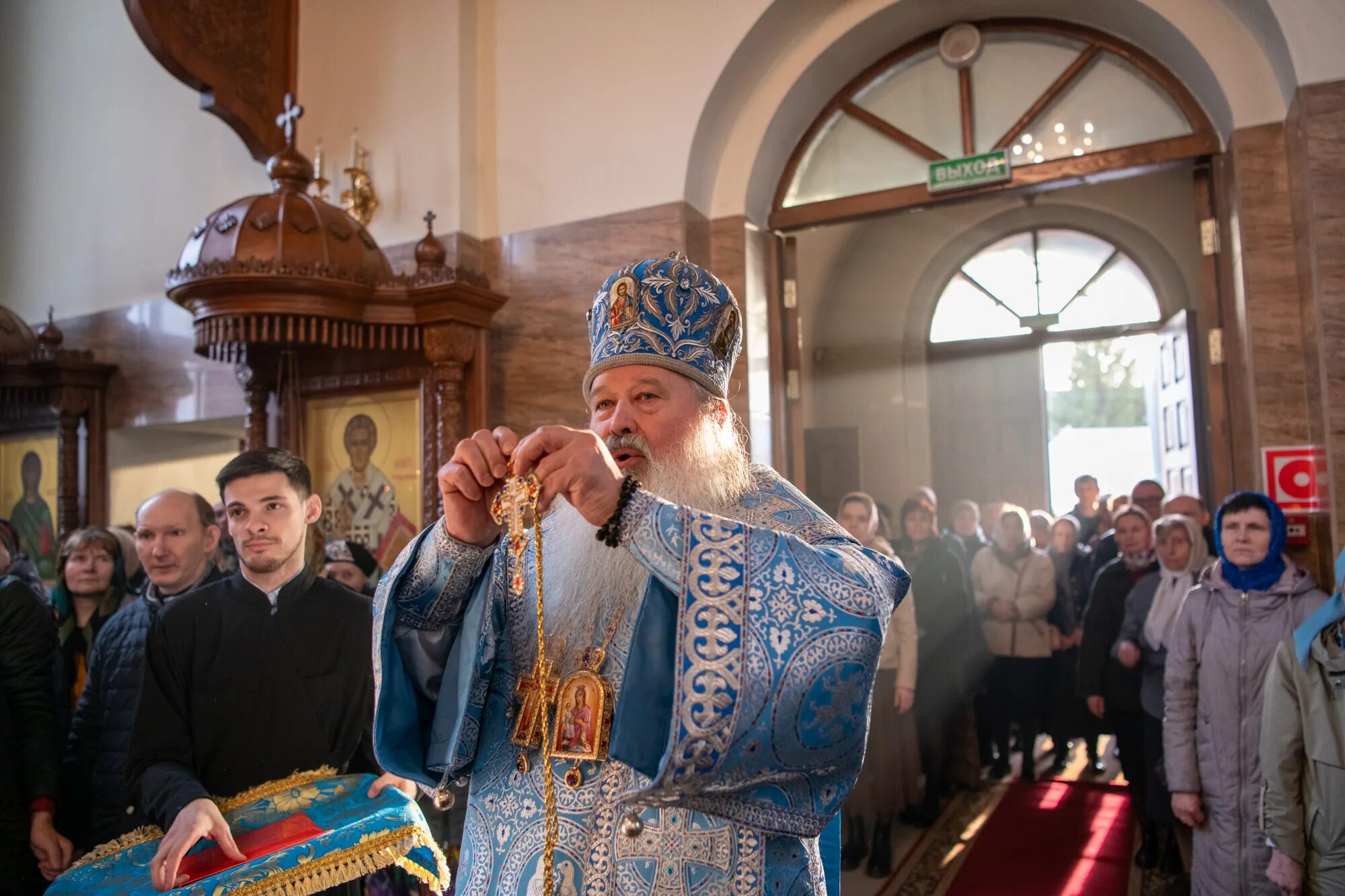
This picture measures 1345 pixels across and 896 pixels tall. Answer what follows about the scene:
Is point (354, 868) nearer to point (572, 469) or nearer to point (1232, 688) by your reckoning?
point (572, 469)

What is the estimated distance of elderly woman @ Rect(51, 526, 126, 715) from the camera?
3967mm

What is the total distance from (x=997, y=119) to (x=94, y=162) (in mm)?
5979

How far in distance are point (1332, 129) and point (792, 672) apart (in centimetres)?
381

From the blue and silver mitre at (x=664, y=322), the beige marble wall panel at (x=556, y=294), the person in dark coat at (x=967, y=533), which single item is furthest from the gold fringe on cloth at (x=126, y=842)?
the person in dark coat at (x=967, y=533)

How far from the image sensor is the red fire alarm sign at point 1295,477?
3.98 meters

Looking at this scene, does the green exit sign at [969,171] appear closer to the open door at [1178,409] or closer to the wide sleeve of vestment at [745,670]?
the open door at [1178,409]

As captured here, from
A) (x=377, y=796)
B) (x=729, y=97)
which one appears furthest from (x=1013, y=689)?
(x=377, y=796)

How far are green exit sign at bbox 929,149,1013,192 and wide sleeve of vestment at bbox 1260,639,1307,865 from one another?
2.62 metres

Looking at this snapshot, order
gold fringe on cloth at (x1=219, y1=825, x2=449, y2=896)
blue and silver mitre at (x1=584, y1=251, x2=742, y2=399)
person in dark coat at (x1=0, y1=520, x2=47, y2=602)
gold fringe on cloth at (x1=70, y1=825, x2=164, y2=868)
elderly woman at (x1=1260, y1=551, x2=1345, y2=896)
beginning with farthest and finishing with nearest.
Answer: person in dark coat at (x1=0, y1=520, x2=47, y2=602) < elderly woman at (x1=1260, y1=551, x2=1345, y2=896) < gold fringe on cloth at (x1=70, y1=825, x2=164, y2=868) < gold fringe on cloth at (x1=219, y1=825, x2=449, y2=896) < blue and silver mitre at (x1=584, y1=251, x2=742, y2=399)

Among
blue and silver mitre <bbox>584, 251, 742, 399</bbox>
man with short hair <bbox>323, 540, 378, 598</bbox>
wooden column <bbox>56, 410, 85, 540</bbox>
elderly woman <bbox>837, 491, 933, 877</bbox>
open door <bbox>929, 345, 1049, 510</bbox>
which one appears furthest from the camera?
open door <bbox>929, 345, 1049, 510</bbox>

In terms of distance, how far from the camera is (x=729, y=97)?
513cm

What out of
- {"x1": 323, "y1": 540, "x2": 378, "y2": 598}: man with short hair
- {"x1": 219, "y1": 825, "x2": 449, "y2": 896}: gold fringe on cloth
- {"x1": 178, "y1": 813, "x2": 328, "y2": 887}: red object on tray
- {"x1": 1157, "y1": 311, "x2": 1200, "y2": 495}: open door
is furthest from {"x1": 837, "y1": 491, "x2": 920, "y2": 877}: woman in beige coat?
{"x1": 178, "y1": 813, "x2": 328, "y2": 887}: red object on tray

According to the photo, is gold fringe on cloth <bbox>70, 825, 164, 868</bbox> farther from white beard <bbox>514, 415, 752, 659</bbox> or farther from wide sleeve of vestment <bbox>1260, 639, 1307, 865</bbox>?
wide sleeve of vestment <bbox>1260, 639, 1307, 865</bbox>

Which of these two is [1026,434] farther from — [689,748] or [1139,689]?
[689,748]
